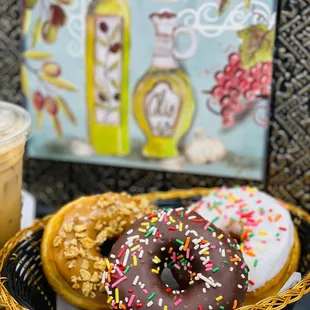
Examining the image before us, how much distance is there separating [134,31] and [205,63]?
6.5 inches

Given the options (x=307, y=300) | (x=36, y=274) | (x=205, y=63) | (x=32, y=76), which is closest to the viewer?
(x=307, y=300)

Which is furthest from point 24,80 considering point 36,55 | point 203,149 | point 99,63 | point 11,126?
point 203,149

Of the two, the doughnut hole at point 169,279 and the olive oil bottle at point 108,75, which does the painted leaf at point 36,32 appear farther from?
the doughnut hole at point 169,279

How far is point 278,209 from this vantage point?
1068 mm

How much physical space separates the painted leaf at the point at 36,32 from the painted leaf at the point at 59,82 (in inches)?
2.8

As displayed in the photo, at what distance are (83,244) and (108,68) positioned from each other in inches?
16.7

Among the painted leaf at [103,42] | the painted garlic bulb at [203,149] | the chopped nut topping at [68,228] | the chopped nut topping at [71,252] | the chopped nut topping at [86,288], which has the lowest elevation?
the chopped nut topping at [86,288]

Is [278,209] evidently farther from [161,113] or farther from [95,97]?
[95,97]

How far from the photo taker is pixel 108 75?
125 cm

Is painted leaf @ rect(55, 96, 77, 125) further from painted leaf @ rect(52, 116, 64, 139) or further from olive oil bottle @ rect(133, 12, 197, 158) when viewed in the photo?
olive oil bottle @ rect(133, 12, 197, 158)

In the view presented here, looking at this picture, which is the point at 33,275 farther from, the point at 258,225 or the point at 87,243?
the point at 258,225

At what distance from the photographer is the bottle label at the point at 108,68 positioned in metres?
1.22

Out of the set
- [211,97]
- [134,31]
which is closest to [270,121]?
[211,97]

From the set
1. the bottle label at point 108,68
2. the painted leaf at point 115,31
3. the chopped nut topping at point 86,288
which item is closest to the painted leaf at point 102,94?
Answer: the bottle label at point 108,68
